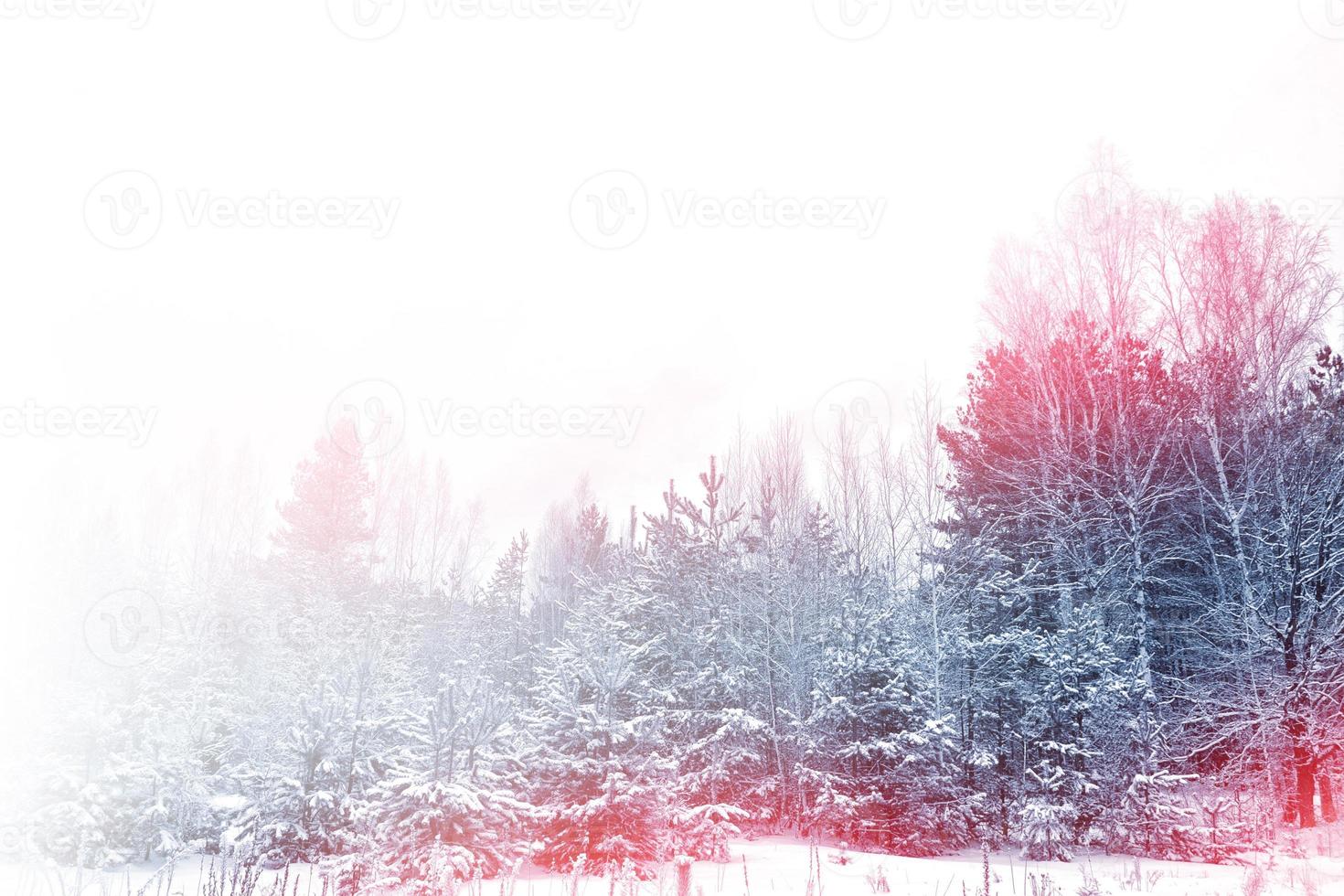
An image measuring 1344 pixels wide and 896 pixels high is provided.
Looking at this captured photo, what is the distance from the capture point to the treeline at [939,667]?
11852 mm

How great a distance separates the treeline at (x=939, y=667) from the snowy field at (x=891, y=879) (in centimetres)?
64

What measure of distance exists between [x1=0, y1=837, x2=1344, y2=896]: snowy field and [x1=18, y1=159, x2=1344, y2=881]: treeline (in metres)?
0.64

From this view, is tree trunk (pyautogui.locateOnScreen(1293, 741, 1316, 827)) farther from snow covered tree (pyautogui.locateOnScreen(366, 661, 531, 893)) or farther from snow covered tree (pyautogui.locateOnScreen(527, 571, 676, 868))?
snow covered tree (pyautogui.locateOnScreen(366, 661, 531, 893))

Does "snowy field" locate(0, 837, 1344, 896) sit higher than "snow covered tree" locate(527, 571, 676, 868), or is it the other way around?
"snow covered tree" locate(527, 571, 676, 868)

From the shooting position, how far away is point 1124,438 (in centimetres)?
1817

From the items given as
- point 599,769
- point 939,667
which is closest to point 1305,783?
point 939,667

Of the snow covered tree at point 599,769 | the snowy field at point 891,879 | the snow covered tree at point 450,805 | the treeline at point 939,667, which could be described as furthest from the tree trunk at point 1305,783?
the snow covered tree at point 450,805

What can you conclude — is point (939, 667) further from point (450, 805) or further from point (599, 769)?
point (450, 805)

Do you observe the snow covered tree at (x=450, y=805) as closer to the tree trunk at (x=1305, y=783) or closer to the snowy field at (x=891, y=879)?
the snowy field at (x=891, y=879)

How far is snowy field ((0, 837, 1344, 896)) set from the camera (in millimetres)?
9180

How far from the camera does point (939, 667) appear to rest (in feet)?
59.9

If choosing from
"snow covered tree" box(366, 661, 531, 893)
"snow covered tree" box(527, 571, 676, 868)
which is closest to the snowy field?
"snow covered tree" box(527, 571, 676, 868)

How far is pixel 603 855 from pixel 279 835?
5.42 m

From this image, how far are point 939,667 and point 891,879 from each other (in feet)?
27.2
